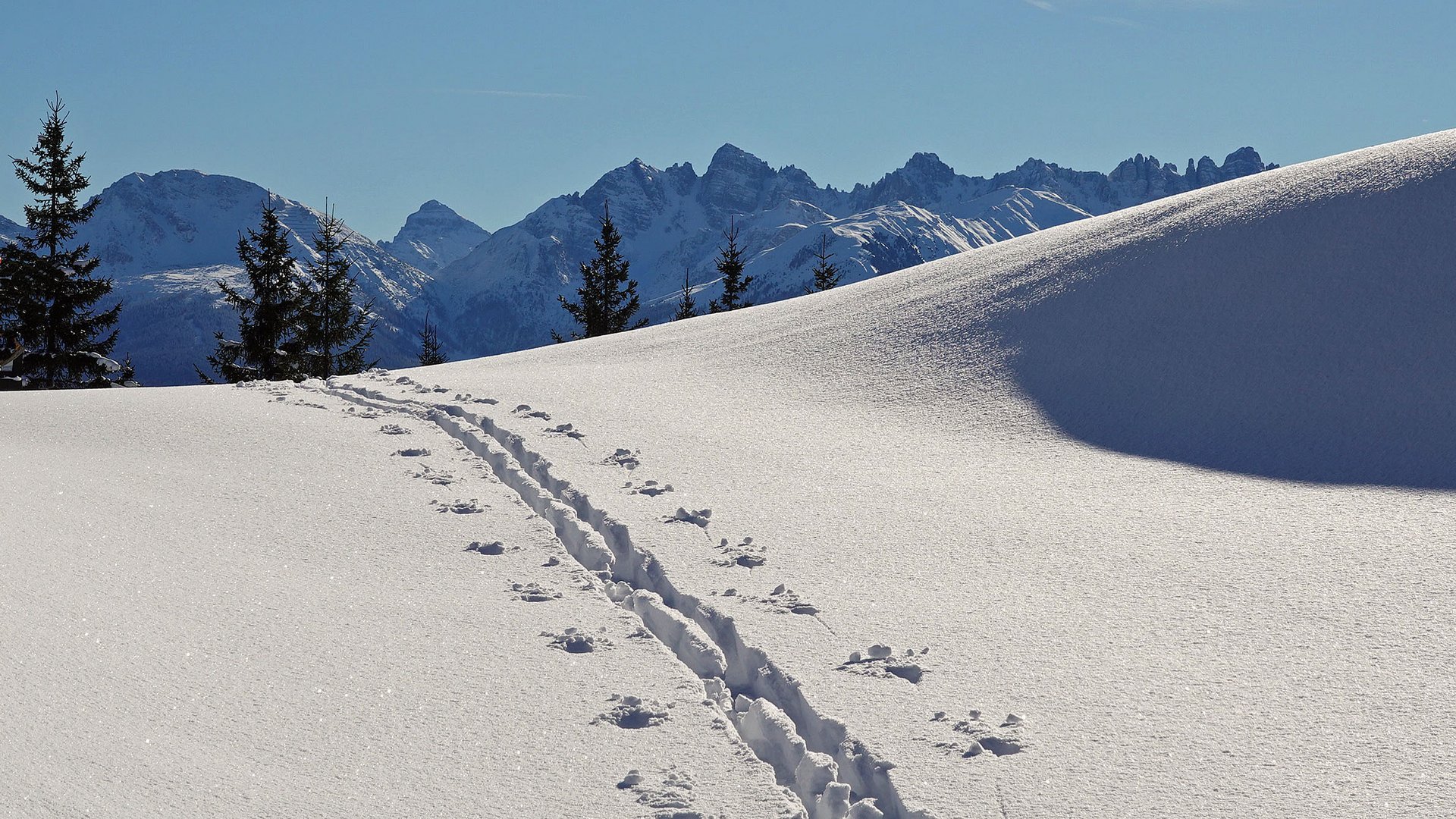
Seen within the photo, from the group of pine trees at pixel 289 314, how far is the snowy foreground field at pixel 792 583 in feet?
90.2

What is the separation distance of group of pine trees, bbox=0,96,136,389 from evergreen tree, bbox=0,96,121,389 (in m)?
0.02

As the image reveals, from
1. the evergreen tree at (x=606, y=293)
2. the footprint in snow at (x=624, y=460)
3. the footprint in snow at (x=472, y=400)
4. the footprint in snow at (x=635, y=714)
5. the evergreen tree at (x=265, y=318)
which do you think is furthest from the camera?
the evergreen tree at (x=606, y=293)

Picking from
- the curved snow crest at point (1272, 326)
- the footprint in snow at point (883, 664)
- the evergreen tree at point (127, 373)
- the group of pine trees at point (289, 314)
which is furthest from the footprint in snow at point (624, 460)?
the group of pine trees at point (289, 314)

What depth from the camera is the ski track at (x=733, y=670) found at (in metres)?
4.20

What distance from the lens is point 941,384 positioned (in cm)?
1331

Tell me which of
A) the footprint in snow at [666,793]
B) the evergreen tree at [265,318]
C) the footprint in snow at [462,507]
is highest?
the evergreen tree at [265,318]

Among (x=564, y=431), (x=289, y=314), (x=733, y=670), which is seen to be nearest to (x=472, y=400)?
(x=564, y=431)

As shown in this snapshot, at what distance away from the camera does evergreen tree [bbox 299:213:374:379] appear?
40500 millimetres

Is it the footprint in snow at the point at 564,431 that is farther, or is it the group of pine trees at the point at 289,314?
the group of pine trees at the point at 289,314

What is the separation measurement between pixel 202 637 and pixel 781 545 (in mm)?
3623

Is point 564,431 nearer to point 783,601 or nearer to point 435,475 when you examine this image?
point 435,475

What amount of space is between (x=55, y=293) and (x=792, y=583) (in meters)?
34.8

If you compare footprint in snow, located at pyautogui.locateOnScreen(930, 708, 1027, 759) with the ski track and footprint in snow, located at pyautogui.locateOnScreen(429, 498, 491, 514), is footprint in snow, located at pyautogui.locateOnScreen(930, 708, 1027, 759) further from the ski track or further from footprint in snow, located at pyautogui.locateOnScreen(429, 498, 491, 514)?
footprint in snow, located at pyautogui.locateOnScreen(429, 498, 491, 514)

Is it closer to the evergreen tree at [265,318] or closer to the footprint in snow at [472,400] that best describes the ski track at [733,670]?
the footprint in snow at [472,400]
